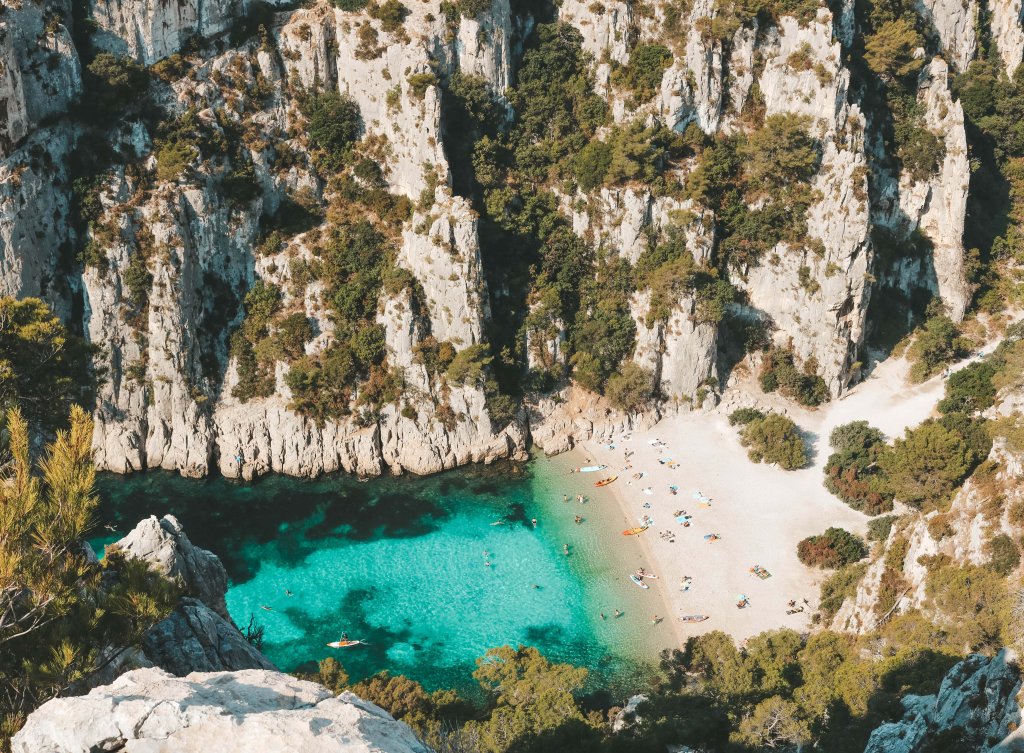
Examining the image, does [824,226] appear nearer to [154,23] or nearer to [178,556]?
[154,23]

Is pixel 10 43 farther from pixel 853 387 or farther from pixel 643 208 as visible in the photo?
pixel 853 387

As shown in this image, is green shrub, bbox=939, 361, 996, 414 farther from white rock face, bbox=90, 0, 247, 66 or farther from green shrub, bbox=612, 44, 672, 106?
white rock face, bbox=90, 0, 247, 66

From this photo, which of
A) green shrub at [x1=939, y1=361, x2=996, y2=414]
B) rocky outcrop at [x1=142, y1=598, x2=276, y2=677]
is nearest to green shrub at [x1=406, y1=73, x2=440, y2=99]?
rocky outcrop at [x1=142, y1=598, x2=276, y2=677]

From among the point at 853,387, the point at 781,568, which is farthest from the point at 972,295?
the point at 781,568

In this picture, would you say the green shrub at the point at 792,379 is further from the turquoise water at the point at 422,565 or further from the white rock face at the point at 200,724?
the white rock face at the point at 200,724

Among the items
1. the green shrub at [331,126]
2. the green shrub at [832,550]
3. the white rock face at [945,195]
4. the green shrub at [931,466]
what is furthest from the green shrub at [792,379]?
the green shrub at [331,126]

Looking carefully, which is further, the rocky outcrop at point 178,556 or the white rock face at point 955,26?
the white rock face at point 955,26

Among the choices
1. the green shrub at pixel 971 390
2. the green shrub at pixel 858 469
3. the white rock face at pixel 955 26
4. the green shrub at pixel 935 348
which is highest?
the white rock face at pixel 955 26
